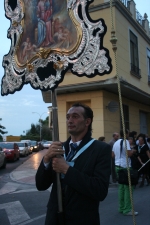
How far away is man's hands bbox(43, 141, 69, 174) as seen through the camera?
2463 millimetres

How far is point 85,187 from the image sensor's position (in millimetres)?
2369

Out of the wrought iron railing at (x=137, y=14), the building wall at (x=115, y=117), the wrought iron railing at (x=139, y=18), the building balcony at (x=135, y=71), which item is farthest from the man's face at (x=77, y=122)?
the wrought iron railing at (x=139, y=18)

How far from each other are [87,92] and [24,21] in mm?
12019

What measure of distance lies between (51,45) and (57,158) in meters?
1.50

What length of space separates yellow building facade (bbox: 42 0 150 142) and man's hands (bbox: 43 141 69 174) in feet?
36.0

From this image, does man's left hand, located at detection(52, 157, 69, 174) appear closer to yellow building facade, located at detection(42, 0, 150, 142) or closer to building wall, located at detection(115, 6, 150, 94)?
yellow building facade, located at detection(42, 0, 150, 142)

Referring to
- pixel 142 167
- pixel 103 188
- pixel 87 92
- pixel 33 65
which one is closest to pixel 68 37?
pixel 33 65

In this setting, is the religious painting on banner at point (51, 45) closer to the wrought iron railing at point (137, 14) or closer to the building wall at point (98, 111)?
the building wall at point (98, 111)

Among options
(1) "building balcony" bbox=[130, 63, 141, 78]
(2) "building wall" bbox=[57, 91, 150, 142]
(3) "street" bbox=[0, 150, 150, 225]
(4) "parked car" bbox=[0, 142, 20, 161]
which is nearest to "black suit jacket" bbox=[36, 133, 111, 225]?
(3) "street" bbox=[0, 150, 150, 225]

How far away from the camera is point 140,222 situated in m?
6.02

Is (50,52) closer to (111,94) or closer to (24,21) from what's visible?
(24,21)

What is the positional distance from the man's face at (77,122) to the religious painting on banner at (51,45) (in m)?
0.61

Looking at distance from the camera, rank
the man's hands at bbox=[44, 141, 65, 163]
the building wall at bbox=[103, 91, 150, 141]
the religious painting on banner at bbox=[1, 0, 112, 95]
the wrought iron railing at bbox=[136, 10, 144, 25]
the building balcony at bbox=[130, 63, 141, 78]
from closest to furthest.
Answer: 1. the man's hands at bbox=[44, 141, 65, 163]
2. the religious painting on banner at bbox=[1, 0, 112, 95]
3. the building wall at bbox=[103, 91, 150, 141]
4. the building balcony at bbox=[130, 63, 141, 78]
5. the wrought iron railing at bbox=[136, 10, 144, 25]

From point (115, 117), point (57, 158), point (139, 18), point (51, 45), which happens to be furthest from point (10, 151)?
point (57, 158)
